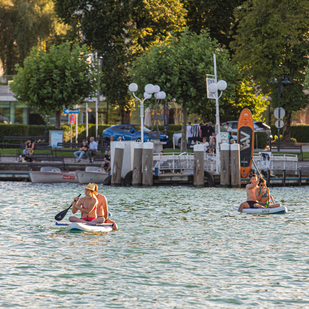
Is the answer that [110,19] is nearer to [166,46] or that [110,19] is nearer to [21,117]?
[166,46]

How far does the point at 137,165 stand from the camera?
87.5ft

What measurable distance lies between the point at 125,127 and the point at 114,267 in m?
31.2

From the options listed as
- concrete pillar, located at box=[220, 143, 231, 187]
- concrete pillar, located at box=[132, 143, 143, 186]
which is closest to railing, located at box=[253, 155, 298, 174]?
concrete pillar, located at box=[220, 143, 231, 187]

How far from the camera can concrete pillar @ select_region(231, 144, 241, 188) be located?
26.2m

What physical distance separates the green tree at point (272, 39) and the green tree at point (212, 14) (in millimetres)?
2417

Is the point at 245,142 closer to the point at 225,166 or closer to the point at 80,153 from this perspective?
the point at 225,166

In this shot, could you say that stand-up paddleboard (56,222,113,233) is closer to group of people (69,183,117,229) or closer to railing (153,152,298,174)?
group of people (69,183,117,229)

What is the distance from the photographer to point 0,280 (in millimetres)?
10758

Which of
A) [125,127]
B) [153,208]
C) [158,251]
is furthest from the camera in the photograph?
[125,127]

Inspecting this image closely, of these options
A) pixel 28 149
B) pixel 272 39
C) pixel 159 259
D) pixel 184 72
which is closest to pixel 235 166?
pixel 184 72

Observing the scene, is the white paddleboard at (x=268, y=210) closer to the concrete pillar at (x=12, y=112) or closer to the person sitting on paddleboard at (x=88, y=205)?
the person sitting on paddleboard at (x=88, y=205)

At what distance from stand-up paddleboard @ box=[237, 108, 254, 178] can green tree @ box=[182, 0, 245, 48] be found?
19.4 metres

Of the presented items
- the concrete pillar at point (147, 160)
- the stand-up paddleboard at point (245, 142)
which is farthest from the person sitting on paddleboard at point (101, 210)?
the stand-up paddleboard at point (245, 142)

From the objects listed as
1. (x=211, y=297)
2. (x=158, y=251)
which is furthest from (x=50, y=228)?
(x=211, y=297)
